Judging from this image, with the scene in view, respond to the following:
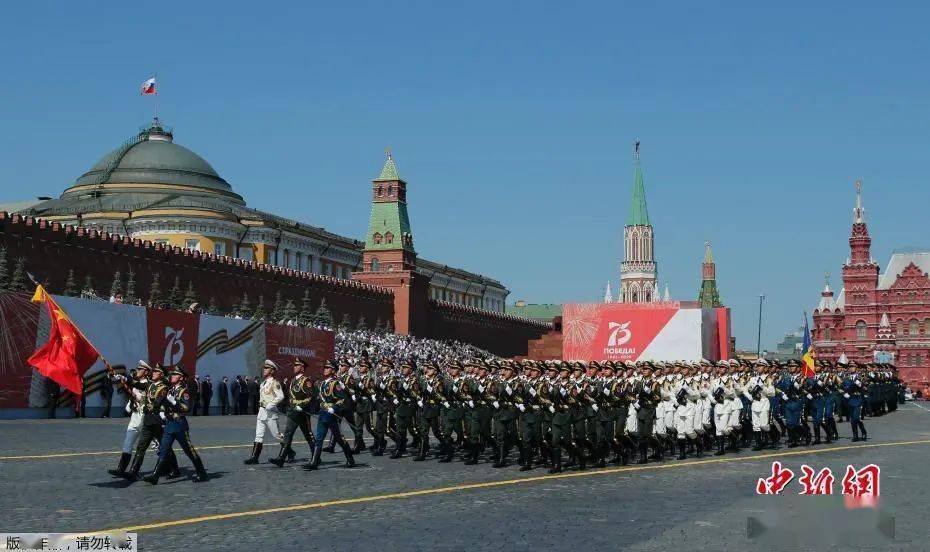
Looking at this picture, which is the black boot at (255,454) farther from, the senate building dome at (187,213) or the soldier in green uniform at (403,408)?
the senate building dome at (187,213)

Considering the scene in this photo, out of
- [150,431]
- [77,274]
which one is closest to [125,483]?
[150,431]

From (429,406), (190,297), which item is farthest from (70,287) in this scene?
(429,406)

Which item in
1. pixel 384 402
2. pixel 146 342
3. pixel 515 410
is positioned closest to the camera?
pixel 515 410

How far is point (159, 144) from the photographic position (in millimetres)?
77438

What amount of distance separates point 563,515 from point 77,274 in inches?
1311

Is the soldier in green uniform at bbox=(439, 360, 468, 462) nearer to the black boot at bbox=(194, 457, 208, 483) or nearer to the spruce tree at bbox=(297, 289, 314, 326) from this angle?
the black boot at bbox=(194, 457, 208, 483)

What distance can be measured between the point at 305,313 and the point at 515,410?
132 ft

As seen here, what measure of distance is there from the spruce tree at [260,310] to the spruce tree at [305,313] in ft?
7.28

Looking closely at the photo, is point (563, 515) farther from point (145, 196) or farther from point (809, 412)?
point (145, 196)

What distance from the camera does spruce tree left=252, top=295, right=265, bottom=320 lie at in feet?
159

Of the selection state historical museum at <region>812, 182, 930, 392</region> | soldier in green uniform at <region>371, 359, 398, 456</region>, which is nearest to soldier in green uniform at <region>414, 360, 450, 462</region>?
soldier in green uniform at <region>371, 359, 398, 456</region>

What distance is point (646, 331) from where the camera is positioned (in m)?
46.7

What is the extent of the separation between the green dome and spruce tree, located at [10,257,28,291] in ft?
124

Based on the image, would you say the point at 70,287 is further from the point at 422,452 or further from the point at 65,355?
the point at 422,452
